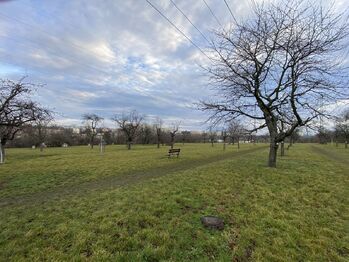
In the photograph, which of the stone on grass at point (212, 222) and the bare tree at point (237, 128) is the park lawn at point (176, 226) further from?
the bare tree at point (237, 128)

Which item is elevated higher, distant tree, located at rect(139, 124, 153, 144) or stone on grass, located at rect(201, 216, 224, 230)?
distant tree, located at rect(139, 124, 153, 144)

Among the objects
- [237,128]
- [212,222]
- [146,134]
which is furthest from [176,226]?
[146,134]

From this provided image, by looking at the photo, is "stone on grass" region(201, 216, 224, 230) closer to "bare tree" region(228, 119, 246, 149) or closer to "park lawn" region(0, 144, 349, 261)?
"park lawn" region(0, 144, 349, 261)

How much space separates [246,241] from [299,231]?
4.85ft

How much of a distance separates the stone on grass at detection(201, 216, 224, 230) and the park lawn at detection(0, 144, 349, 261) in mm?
140

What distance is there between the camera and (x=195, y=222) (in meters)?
5.39

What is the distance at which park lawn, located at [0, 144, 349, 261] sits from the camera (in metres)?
4.10

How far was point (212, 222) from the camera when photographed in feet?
17.3

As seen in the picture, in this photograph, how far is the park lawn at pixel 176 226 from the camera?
4102mm

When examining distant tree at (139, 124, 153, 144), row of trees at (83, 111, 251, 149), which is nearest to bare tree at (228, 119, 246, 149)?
row of trees at (83, 111, 251, 149)

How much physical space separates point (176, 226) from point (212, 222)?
2.76ft

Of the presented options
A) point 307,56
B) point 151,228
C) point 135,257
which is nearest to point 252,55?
point 307,56

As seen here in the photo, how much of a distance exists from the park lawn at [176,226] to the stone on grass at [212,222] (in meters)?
0.14

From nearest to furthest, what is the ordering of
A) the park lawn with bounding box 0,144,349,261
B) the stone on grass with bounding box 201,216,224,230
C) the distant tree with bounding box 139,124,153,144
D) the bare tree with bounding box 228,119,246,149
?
1. the park lawn with bounding box 0,144,349,261
2. the stone on grass with bounding box 201,216,224,230
3. the bare tree with bounding box 228,119,246,149
4. the distant tree with bounding box 139,124,153,144
